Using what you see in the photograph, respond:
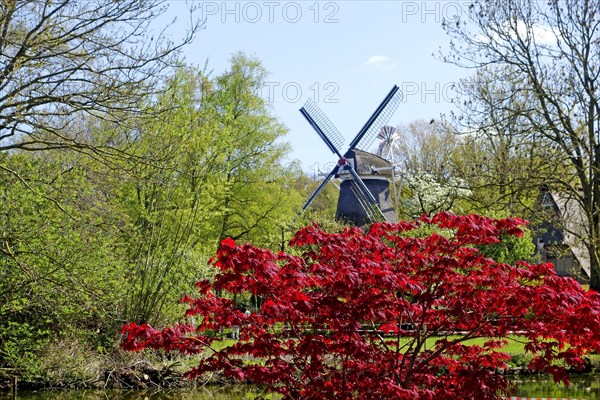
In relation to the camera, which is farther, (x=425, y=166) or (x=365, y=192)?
(x=425, y=166)

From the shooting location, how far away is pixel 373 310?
21.2 ft

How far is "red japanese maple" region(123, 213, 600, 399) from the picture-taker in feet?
21.4

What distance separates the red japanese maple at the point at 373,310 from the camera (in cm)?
652

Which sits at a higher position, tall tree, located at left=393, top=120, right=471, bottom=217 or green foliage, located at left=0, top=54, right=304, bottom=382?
tall tree, located at left=393, top=120, right=471, bottom=217

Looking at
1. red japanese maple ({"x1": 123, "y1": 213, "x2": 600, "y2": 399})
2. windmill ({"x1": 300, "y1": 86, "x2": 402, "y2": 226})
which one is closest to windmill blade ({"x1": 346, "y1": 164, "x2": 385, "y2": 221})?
windmill ({"x1": 300, "y1": 86, "x2": 402, "y2": 226})

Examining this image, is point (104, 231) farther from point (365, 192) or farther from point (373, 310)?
point (365, 192)

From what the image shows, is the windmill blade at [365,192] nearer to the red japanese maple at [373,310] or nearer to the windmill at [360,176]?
the windmill at [360,176]

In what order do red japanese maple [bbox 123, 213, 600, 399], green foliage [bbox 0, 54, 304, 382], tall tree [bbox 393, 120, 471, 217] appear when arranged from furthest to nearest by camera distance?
tall tree [bbox 393, 120, 471, 217] → green foliage [bbox 0, 54, 304, 382] → red japanese maple [bbox 123, 213, 600, 399]

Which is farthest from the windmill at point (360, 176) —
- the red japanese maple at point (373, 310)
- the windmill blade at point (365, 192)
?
the red japanese maple at point (373, 310)

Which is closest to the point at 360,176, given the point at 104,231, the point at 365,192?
the point at 365,192

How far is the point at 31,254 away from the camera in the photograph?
11.7 m

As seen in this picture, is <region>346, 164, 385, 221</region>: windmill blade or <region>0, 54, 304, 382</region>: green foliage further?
<region>346, 164, 385, 221</region>: windmill blade

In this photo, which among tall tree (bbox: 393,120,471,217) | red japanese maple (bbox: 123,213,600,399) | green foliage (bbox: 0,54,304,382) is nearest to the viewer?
red japanese maple (bbox: 123,213,600,399)

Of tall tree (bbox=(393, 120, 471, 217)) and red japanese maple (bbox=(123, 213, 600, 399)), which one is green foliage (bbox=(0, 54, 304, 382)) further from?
tall tree (bbox=(393, 120, 471, 217))
